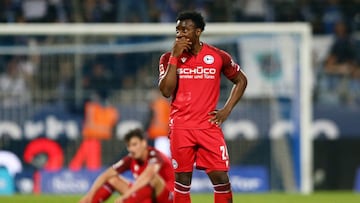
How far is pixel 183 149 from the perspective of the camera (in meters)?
9.11

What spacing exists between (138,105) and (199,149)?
308 inches

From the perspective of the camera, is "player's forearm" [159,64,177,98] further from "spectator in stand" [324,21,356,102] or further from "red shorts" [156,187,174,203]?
"spectator in stand" [324,21,356,102]

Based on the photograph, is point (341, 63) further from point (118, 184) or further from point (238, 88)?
point (238, 88)

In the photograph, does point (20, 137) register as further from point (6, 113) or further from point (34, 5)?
point (34, 5)

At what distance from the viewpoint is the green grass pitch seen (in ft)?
47.4

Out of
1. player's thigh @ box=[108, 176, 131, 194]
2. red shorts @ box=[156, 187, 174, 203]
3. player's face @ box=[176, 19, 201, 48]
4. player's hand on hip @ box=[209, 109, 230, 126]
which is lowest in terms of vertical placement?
red shorts @ box=[156, 187, 174, 203]

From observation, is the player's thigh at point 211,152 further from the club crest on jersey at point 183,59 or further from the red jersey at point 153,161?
the red jersey at point 153,161

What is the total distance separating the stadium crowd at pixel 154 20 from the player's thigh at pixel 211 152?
7.83 metres

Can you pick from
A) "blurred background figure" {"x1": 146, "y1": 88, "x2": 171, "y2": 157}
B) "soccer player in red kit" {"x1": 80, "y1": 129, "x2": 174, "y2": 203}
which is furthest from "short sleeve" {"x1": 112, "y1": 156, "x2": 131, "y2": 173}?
"blurred background figure" {"x1": 146, "y1": 88, "x2": 171, "y2": 157}

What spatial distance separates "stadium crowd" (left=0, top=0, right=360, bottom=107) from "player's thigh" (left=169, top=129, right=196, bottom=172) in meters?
7.79

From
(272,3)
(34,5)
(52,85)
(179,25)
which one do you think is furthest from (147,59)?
(179,25)

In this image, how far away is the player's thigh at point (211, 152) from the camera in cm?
907

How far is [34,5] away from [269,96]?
180 inches

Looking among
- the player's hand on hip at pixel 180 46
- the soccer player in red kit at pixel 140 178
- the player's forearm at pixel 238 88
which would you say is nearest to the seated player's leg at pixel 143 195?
the soccer player in red kit at pixel 140 178
